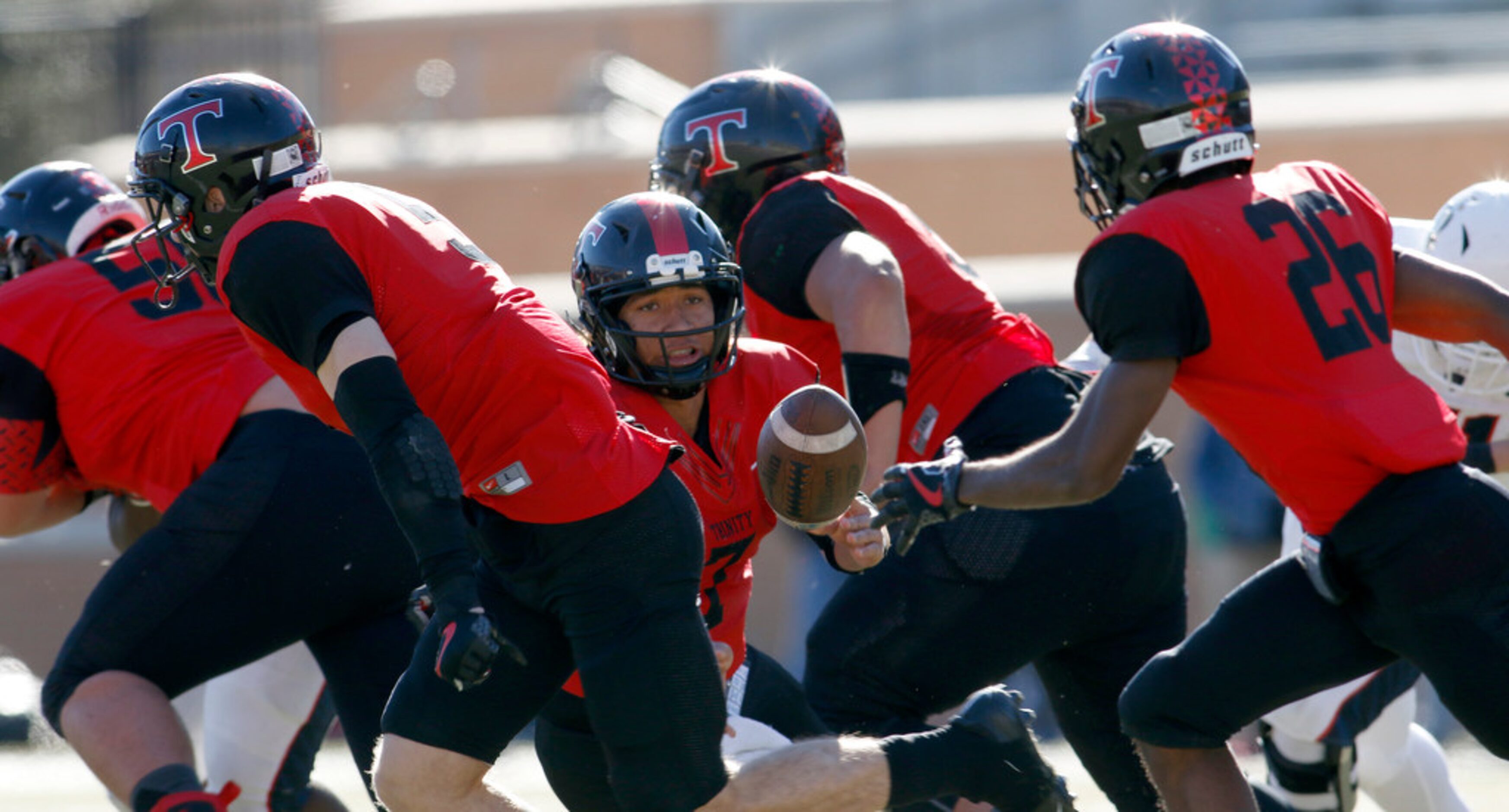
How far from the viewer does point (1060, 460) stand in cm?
348

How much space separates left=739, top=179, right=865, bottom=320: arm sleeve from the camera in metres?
4.16

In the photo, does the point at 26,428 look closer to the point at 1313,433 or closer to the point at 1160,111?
the point at 1160,111

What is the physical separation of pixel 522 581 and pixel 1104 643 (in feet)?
4.45

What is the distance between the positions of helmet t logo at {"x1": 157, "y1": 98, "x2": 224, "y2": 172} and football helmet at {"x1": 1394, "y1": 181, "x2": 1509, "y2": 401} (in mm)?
2916

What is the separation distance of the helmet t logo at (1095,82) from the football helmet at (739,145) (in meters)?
1.04

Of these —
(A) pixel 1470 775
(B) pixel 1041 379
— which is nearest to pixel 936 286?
(B) pixel 1041 379

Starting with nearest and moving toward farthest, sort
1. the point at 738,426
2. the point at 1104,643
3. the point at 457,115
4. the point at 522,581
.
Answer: the point at 522,581 < the point at 738,426 < the point at 1104,643 < the point at 457,115

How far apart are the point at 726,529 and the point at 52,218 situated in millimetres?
2399

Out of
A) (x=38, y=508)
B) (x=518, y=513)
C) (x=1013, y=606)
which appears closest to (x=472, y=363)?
(x=518, y=513)

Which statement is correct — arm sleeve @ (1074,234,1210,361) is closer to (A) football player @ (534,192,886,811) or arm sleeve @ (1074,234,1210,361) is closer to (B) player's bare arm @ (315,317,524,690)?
(A) football player @ (534,192,886,811)

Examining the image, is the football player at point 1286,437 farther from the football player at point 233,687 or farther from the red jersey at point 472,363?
the football player at point 233,687

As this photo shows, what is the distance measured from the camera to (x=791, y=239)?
13.7ft

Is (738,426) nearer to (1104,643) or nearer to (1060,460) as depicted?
(1060,460)

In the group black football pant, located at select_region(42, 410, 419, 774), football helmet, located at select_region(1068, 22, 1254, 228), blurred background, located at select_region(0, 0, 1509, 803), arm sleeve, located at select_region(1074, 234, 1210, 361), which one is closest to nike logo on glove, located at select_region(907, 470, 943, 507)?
arm sleeve, located at select_region(1074, 234, 1210, 361)
